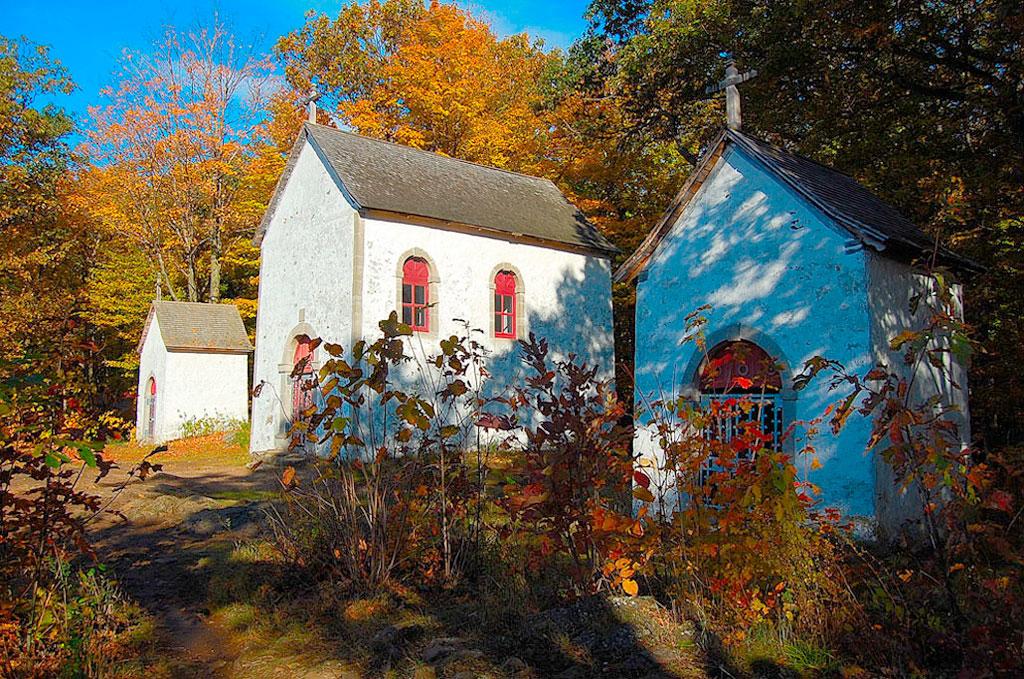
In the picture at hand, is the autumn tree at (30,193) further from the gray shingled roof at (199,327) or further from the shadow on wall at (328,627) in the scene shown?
the shadow on wall at (328,627)

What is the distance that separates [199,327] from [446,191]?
13.2 metres

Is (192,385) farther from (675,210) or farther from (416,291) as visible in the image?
(675,210)

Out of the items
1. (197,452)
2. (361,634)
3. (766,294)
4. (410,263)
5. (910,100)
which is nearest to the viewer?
(361,634)

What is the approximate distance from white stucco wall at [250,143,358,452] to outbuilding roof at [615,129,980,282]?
310 inches

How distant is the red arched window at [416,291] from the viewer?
17125 millimetres

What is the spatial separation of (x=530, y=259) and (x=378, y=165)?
463cm

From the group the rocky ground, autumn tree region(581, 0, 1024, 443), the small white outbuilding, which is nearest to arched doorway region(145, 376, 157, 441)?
the small white outbuilding

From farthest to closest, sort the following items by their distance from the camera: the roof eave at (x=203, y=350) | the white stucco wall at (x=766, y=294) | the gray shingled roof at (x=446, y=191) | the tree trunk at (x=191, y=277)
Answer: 1. the tree trunk at (x=191, y=277)
2. the roof eave at (x=203, y=350)
3. the gray shingled roof at (x=446, y=191)
4. the white stucco wall at (x=766, y=294)

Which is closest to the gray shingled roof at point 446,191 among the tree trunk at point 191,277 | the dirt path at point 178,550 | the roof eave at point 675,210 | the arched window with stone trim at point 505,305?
the arched window with stone trim at point 505,305

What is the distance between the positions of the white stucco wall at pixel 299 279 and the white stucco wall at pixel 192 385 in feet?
24.3

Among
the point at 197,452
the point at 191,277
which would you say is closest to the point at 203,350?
the point at 197,452

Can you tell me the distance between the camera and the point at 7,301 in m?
24.2

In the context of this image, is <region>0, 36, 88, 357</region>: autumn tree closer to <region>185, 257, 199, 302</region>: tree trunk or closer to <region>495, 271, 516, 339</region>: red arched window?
<region>185, 257, 199, 302</region>: tree trunk

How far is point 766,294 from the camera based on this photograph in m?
10.1
